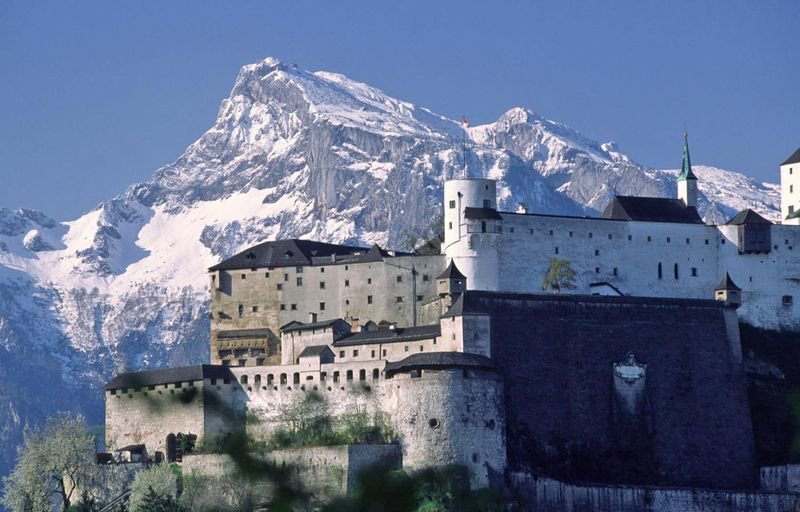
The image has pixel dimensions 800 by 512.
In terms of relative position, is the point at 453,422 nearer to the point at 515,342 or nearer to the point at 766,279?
the point at 515,342

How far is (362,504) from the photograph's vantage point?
49281 millimetres

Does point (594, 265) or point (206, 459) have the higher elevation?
point (594, 265)

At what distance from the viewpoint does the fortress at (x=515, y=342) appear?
93.1 m

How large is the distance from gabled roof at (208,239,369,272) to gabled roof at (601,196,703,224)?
13878 mm

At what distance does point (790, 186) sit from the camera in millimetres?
120062

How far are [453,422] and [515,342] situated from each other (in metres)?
9.31

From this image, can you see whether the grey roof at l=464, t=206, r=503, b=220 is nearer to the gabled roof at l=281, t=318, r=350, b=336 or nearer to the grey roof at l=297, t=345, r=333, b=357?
the gabled roof at l=281, t=318, r=350, b=336

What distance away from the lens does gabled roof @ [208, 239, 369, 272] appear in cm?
11144

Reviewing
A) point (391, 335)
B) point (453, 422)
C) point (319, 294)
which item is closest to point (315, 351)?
point (391, 335)

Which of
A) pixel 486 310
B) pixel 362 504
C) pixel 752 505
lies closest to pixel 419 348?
pixel 486 310

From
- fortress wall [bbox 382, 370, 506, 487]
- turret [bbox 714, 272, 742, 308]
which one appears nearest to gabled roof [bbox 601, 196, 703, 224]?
turret [bbox 714, 272, 742, 308]

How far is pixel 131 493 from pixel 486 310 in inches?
734

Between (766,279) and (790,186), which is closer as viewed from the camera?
(766,279)

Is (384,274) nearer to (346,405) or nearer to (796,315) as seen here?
(346,405)
